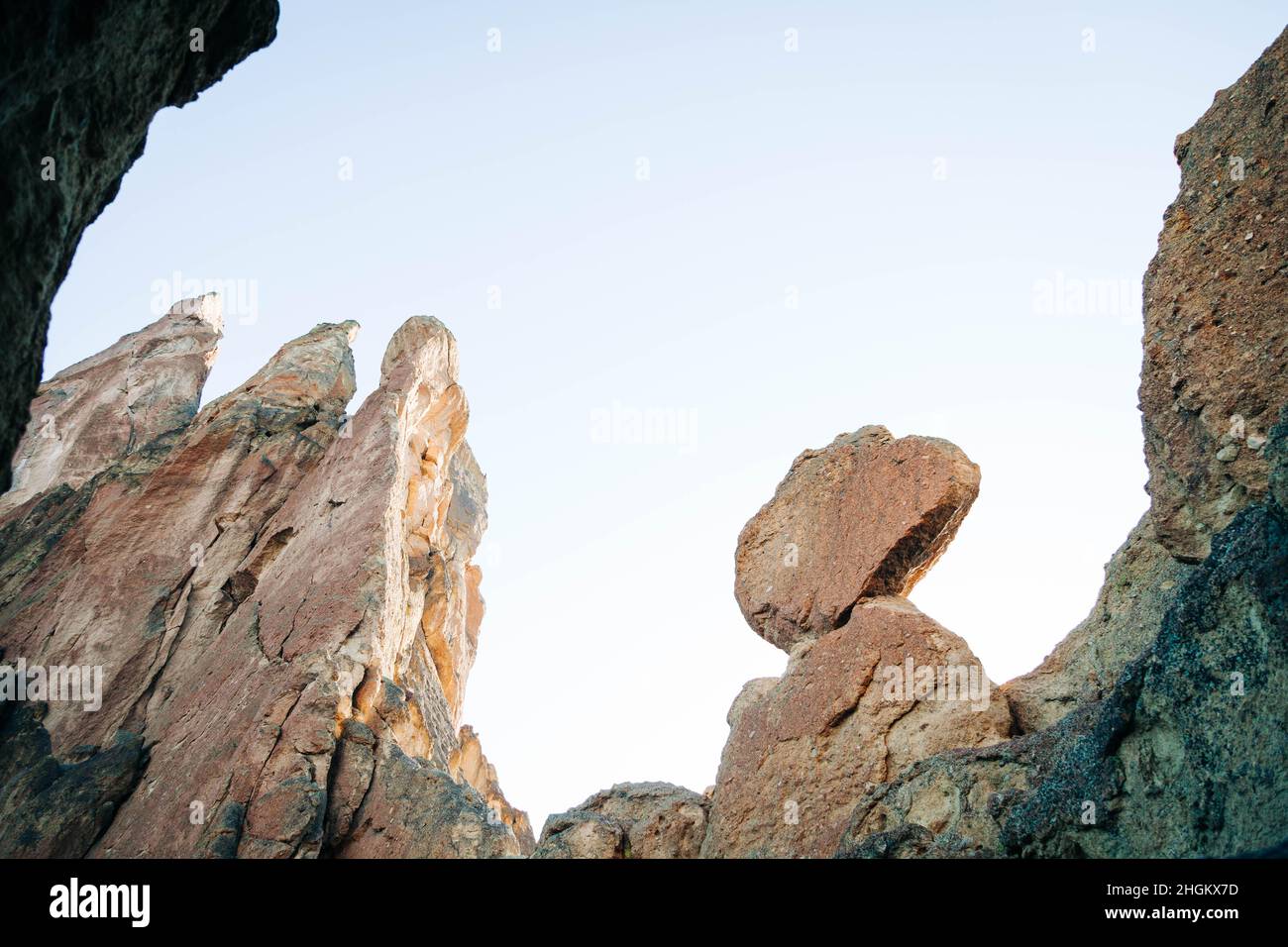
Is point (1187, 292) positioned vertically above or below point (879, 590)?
above

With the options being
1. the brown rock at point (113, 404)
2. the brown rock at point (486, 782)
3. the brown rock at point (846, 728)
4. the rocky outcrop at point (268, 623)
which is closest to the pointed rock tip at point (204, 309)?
the brown rock at point (113, 404)

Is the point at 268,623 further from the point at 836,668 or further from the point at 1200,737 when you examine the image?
the point at 1200,737

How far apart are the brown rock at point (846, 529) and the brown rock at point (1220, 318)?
15.3 ft

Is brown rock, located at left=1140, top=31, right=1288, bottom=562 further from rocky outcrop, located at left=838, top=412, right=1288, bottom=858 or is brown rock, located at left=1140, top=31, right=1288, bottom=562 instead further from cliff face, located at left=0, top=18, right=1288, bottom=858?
rocky outcrop, located at left=838, top=412, right=1288, bottom=858

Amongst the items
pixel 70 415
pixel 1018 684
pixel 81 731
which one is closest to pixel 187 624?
pixel 81 731

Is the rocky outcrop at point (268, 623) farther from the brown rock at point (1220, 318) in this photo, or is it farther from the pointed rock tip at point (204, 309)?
the brown rock at point (1220, 318)

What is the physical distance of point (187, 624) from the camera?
24844 millimetres

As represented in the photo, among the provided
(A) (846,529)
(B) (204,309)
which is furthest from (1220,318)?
(B) (204,309)

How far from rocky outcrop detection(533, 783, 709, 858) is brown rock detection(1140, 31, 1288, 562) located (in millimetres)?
8775

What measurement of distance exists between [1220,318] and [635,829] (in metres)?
11.5

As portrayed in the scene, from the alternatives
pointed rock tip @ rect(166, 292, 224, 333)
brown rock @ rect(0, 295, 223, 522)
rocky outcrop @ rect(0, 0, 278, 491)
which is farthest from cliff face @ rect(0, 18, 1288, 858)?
rocky outcrop @ rect(0, 0, 278, 491)

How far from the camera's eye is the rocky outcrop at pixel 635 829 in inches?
639

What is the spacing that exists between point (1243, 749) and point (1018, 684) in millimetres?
9012

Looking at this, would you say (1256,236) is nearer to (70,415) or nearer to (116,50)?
(116,50)
